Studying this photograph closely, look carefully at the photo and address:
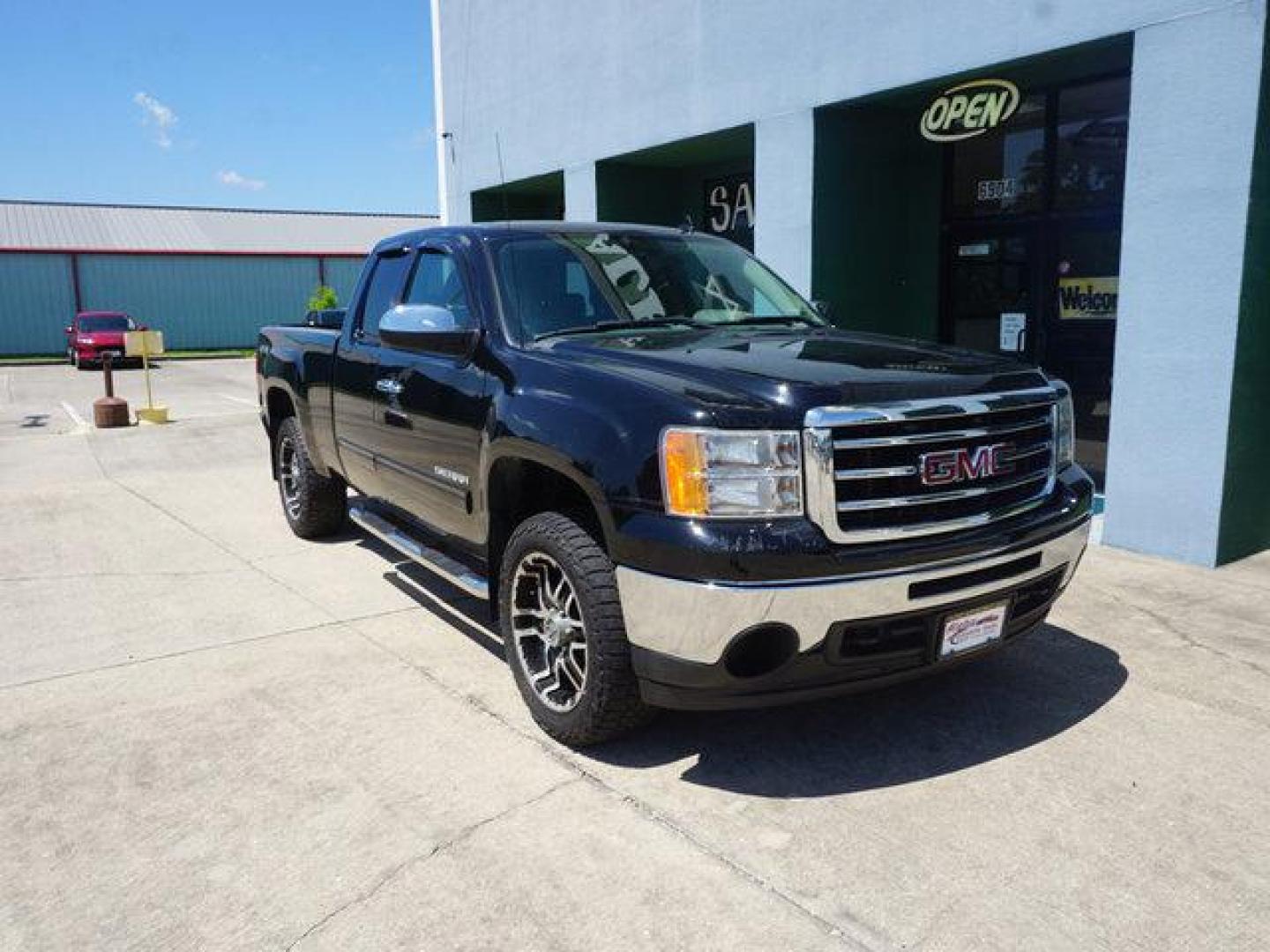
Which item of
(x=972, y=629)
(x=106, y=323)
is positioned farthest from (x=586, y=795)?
(x=106, y=323)

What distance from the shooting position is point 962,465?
332cm

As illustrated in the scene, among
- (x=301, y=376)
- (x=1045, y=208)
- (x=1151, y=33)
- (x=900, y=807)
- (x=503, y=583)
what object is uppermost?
(x=1151, y=33)

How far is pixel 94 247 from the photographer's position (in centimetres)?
3538

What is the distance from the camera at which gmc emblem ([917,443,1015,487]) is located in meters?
3.23

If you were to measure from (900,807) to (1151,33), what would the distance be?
202 inches

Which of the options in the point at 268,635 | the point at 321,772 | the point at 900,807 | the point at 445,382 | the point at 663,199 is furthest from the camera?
the point at 663,199

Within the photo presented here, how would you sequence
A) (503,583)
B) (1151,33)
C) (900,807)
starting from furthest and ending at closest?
(1151,33) < (503,583) < (900,807)

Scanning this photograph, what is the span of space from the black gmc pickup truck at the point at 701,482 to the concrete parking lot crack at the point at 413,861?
320 millimetres

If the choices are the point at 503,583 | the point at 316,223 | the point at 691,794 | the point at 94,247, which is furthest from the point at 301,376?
the point at 316,223

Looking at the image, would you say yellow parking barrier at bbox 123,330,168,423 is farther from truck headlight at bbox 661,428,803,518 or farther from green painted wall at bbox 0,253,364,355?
green painted wall at bbox 0,253,364,355

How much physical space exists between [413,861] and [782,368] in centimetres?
193

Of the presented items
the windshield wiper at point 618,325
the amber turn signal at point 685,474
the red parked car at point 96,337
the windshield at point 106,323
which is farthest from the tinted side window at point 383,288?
the windshield at point 106,323

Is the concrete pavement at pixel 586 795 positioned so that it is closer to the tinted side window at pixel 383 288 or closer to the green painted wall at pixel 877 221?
the tinted side window at pixel 383 288

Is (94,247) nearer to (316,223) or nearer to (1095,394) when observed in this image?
(316,223)
